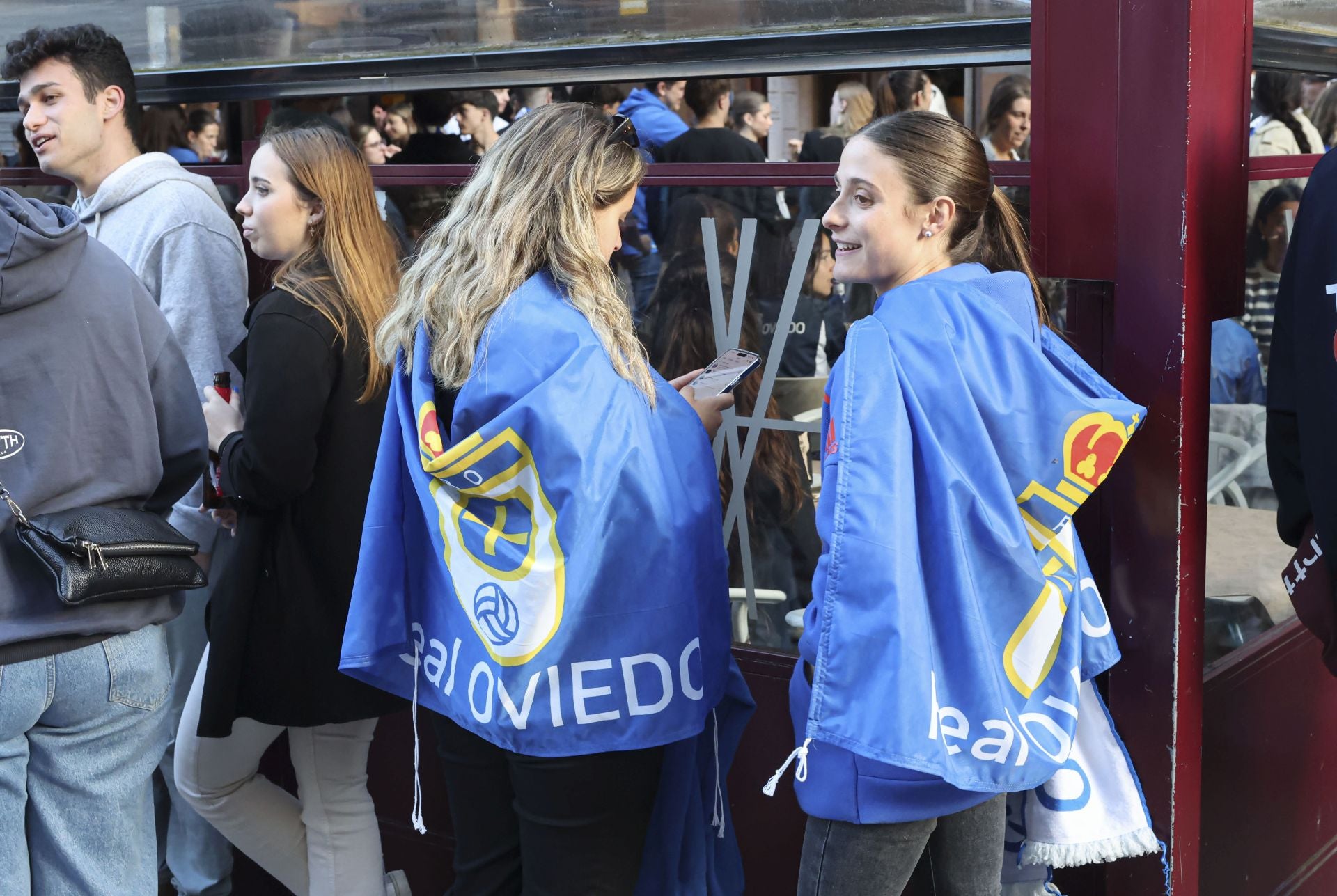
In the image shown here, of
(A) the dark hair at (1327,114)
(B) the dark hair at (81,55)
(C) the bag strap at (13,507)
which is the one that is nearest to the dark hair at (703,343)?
(C) the bag strap at (13,507)

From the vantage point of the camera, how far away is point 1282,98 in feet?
11.8

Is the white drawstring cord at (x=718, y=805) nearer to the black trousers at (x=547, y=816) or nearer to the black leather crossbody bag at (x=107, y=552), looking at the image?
the black trousers at (x=547, y=816)

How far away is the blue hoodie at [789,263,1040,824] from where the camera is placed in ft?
6.49

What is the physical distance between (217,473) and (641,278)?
1001 millimetres

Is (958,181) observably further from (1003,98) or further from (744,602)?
(1003,98)

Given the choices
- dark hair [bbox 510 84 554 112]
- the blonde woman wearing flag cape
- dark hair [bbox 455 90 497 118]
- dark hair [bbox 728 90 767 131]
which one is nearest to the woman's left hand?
the blonde woman wearing flag cape

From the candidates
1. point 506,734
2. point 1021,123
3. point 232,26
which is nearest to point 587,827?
point 506,734

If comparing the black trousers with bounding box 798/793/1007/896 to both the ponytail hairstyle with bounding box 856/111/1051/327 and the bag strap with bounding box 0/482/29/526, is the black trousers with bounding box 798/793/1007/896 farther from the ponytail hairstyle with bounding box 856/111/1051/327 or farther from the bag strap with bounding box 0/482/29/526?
the bag strap with bounding box 0/482/29/526

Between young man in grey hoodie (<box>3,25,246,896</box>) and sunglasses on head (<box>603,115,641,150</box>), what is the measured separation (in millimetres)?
1294

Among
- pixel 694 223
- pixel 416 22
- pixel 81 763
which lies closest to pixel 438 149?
pixel 416 22

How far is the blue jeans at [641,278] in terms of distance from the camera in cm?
312

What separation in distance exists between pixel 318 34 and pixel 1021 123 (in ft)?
9.06

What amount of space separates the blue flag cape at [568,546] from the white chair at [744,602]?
0.62 m

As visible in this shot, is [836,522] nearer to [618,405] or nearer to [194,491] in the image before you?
[618,405]
